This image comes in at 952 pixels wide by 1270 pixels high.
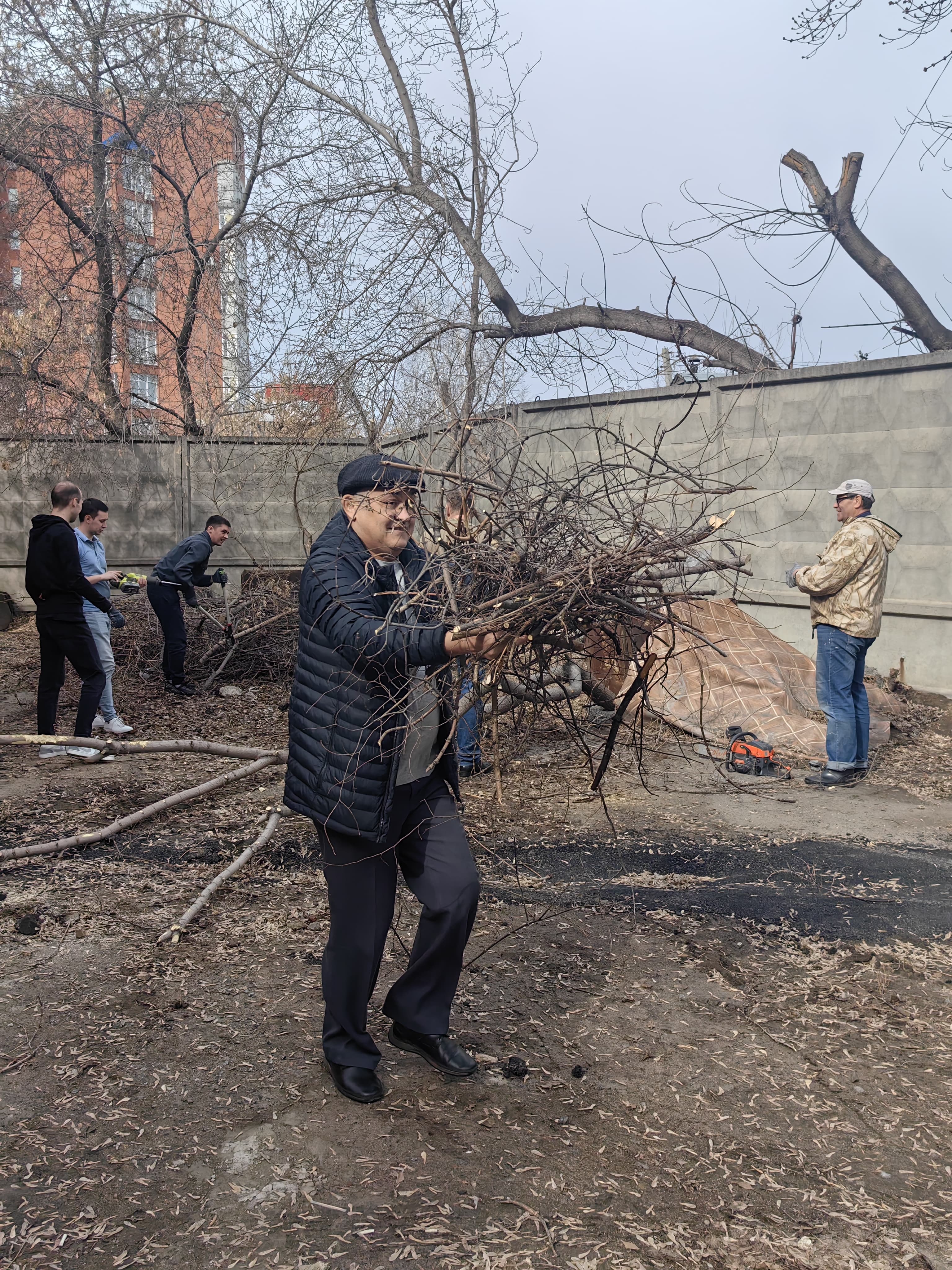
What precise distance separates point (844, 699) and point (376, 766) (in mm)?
4473

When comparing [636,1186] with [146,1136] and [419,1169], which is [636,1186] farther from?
[146,1136]

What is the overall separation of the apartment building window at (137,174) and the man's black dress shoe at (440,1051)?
12.0m

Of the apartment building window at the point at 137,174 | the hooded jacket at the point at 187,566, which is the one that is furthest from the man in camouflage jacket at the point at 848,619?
the apartment building window at the point at 137,174

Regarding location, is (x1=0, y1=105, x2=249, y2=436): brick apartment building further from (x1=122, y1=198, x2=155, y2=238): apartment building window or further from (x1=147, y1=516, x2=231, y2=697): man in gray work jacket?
(x1=147, y1=516, x2=231, y2=697): man in gray work jacket

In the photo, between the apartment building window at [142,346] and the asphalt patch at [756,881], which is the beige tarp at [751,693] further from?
the apartment building window at [142,346]

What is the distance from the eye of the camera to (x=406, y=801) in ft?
8.99

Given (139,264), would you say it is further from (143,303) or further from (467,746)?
(467,746)

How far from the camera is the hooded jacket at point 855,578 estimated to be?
613 cm

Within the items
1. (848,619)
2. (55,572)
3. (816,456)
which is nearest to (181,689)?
(55,572)

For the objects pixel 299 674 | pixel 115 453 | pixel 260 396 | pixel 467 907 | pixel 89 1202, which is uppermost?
pixel 260 396

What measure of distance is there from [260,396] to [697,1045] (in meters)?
10.2

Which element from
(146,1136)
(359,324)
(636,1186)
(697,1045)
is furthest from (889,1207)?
(359,324)

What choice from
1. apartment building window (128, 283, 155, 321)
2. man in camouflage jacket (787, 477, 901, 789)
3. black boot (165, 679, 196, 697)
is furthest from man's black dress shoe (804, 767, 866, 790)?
apartment building window (128, 283, 155, 321)

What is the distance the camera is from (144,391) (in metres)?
13.6
